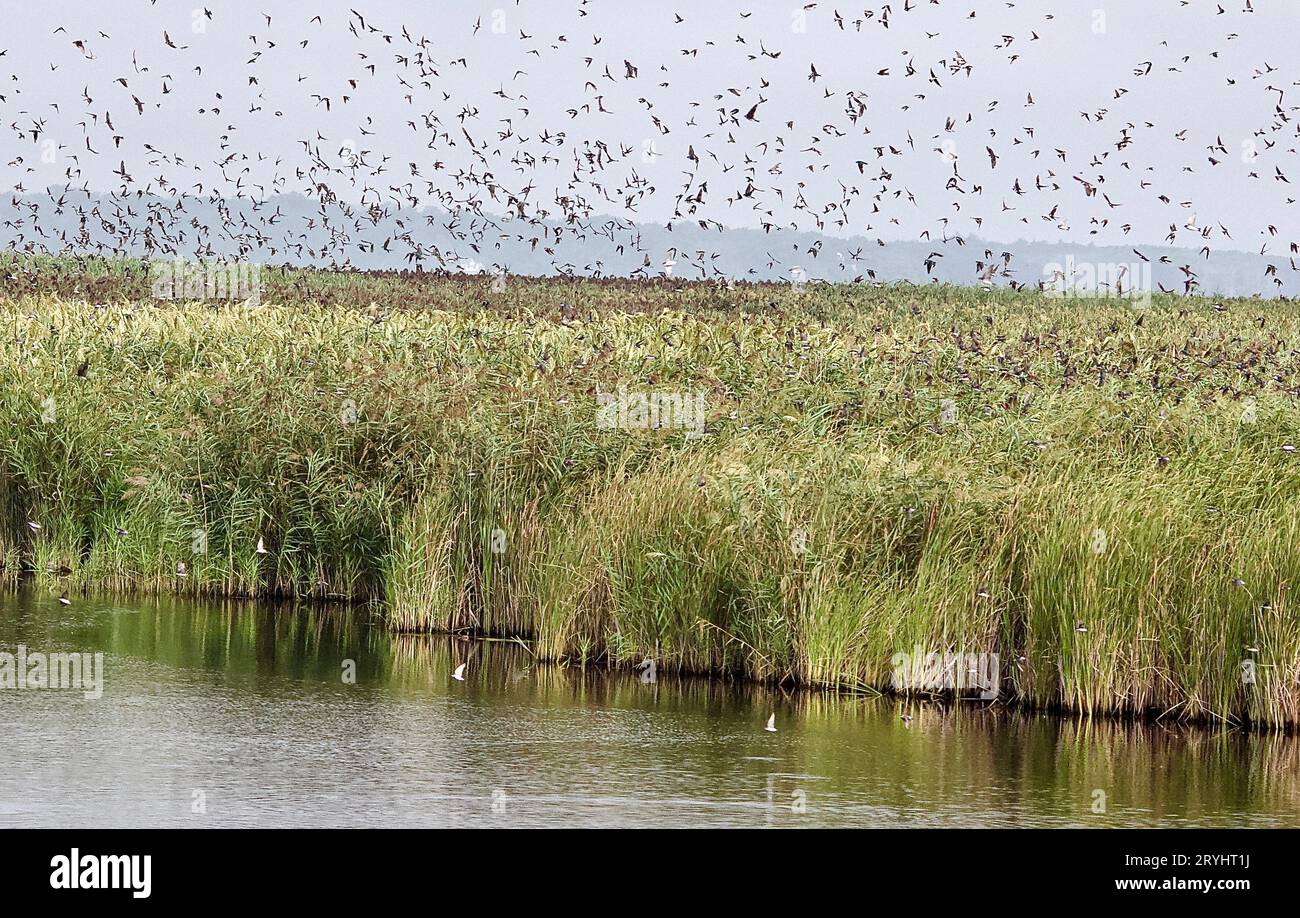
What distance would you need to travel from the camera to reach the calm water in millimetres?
8688

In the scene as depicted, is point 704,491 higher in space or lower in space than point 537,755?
higher

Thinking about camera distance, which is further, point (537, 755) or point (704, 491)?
point (704, 491)

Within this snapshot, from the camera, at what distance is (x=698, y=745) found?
10.4 m

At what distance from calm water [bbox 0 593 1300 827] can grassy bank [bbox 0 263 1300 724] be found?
23.3 inches

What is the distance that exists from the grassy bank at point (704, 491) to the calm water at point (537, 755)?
0.59 metres

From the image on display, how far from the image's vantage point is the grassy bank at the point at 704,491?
38.3 ft

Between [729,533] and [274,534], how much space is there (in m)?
5.44

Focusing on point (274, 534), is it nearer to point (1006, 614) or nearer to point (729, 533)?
point (729, 533)

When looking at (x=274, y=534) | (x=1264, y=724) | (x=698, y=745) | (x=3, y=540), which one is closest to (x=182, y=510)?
(x=274, y=534)

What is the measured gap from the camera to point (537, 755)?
9.93 metres

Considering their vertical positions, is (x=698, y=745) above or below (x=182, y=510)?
below

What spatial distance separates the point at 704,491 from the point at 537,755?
3674mm

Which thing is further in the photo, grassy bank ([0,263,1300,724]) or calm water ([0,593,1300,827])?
grassy bank ([0,263,1300,724])

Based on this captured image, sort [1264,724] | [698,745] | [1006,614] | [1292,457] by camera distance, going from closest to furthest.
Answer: [698,745]
[1264,724]
[1006,614]
[1292,457]
